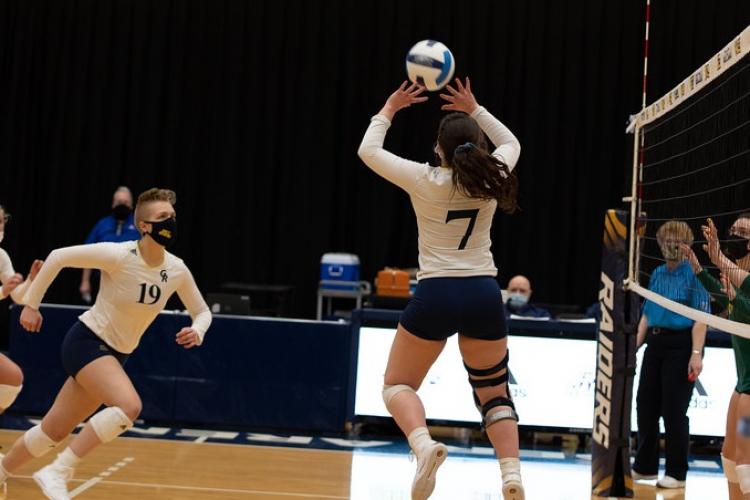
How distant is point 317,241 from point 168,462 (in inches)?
256

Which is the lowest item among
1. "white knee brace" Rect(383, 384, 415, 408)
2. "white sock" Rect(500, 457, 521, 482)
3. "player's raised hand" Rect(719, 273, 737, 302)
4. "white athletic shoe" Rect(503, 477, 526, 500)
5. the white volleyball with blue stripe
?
"white athletic shoe" Rect(503, 477, 526, 500)

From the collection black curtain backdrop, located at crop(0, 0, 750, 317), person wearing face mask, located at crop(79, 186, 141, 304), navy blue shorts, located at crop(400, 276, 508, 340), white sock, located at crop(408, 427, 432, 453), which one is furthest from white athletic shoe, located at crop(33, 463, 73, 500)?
black curtain backdrop, located at crop(0, 0, 750, 317)

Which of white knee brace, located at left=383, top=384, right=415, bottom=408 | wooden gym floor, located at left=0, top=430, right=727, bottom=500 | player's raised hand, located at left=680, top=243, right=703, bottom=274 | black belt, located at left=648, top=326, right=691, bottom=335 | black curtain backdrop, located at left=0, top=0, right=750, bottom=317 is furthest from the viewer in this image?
black curtain backdrop, located at left=0, top=0, right=750, bottom=317

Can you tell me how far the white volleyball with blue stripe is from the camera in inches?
212

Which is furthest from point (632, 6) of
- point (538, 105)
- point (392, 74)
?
point (392, 74)

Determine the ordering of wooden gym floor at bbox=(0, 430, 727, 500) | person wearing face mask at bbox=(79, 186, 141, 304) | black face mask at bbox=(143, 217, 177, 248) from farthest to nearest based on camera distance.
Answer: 1. person wearing face mask at bbox=(79, 186, 141, 304)
2. wooden gym floor at bbox=(0, 430, 727, 500)
3. black face mask at bbox=(143, 217, 177, 248)

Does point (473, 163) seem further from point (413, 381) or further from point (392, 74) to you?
point (392, 74)

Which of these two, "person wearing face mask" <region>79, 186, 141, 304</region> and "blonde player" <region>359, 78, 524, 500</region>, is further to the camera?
"person wearing face mask" <region>79, 186, 141, 304</region>

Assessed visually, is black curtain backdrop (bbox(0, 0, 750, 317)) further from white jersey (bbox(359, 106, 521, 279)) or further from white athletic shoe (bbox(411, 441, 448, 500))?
white athletic shoe (bbox(411, 441, 448, 500))

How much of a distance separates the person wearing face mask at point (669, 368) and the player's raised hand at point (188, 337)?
3295 millimetres

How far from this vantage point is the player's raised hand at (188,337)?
5895 mm

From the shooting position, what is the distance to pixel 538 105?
45.3 ft

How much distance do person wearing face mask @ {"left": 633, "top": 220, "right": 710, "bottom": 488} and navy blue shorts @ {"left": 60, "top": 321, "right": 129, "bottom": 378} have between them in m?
3.81

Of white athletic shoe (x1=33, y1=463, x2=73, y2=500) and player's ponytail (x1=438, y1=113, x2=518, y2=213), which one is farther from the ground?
player's ponytail (x1=438, y1=113, x2=518, y2=213)
